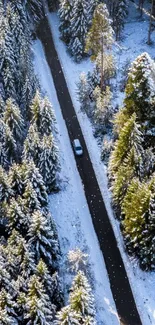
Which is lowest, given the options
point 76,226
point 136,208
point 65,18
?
point 76,226

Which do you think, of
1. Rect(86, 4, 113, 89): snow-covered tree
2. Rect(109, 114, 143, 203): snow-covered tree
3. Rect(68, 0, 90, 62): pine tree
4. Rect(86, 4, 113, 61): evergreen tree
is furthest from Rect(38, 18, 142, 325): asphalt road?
Rect(86, 4, 113, 61): evergreen tree

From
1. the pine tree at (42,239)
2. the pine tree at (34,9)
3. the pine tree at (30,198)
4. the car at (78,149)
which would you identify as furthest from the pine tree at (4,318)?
the pine tree at (34,9)

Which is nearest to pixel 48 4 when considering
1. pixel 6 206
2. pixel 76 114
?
pixel 76 114

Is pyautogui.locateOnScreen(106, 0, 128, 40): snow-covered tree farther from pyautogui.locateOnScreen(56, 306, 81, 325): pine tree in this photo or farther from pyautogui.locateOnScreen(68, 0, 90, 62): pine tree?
pyautogui.locateOnScreen(56, 306, 81, 325): pine tree

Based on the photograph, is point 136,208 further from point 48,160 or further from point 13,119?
point 13,119

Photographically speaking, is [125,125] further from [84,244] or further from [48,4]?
[48,4]

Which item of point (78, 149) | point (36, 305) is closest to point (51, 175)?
point (78, 149)

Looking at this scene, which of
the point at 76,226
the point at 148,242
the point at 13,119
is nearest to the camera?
the point at 148,242
